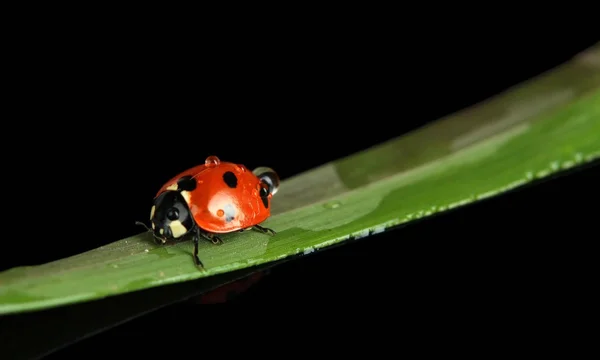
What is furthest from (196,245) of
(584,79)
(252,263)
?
(584,79)

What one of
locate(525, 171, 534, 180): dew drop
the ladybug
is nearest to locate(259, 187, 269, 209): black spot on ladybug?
the ladybug

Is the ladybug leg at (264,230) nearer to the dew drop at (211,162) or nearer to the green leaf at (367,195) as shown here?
the green leaf at (367,195)

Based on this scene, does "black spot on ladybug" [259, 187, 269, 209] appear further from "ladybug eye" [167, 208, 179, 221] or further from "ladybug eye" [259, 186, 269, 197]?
"ladybug eye" [167, 208, 179, 221]

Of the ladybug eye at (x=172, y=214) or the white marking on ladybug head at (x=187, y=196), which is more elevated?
the white marking on ladybug head at (x=187, y=196)

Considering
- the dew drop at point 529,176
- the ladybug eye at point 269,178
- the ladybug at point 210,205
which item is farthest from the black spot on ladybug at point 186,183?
the dew drop at point 529,176

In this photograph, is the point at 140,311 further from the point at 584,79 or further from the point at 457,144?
the point at 584,79

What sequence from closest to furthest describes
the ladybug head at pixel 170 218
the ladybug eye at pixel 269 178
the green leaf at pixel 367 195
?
the green leaf at pixel 367 195, the ladybug head at pixel 170 218, the ladybug eye at pixel 269 178

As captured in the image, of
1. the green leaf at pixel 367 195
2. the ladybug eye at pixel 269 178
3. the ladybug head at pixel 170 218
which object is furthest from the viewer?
the ladybug eye at pixel 269 178
